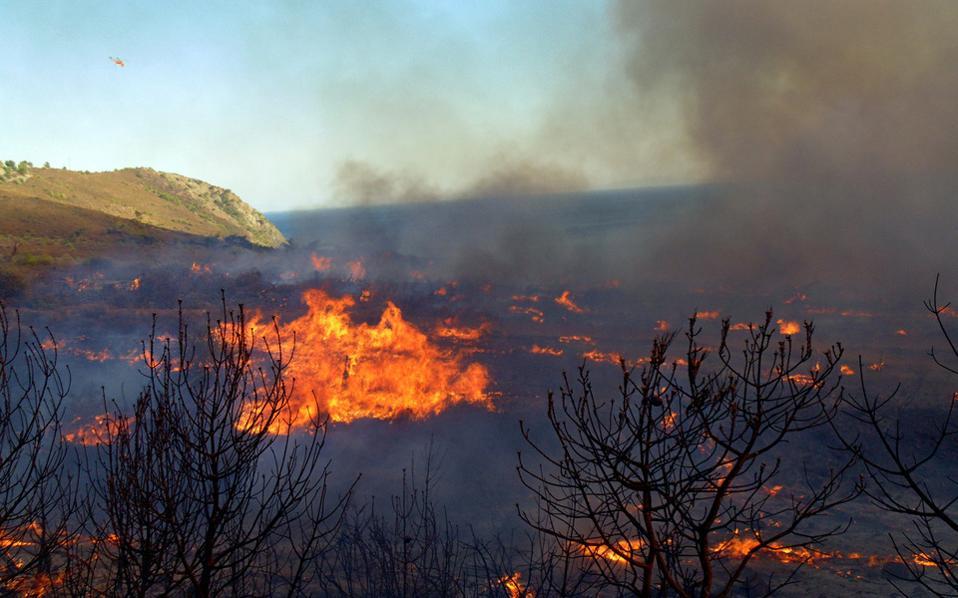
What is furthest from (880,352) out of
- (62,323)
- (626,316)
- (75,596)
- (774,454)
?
(62,323)

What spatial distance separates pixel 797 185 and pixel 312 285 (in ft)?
139

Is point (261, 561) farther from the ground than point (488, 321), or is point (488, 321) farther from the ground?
point (488, 321)

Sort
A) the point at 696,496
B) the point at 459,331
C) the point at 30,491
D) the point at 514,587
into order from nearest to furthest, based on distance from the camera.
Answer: the point at 30,491 < the point at 696,496 < the point at 514,587 < the point at 459,331

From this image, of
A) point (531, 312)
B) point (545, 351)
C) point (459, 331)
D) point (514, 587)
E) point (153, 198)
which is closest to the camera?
point (514, 587)

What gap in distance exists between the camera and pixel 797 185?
154 feet

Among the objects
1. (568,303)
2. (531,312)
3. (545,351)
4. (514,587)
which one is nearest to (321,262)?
(531,312)

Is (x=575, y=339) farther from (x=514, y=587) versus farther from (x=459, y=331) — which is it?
(x=514, y=587)

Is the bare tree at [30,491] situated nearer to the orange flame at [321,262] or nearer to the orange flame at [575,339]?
the orange flame at [321,262]

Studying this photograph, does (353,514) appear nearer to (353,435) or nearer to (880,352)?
(353,435)

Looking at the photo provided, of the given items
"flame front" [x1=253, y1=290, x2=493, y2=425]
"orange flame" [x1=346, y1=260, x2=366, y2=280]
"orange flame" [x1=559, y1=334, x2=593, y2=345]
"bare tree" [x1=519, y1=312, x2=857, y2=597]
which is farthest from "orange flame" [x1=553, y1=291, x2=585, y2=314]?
"orange flame" [x1=346, y1=260, x2=366, y2=280]

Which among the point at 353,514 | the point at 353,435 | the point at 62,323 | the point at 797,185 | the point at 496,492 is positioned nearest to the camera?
the point at 353,514

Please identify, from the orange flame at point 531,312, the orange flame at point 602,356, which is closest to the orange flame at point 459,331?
the orange flame at point 531,312

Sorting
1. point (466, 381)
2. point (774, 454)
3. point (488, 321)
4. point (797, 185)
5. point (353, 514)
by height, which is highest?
point (797, 185)

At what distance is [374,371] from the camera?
22312 millimetres
